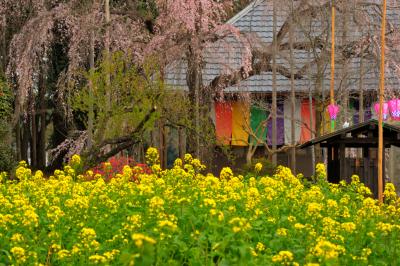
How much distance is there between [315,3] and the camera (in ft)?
89.6

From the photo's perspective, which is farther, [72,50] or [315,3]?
[315,3]

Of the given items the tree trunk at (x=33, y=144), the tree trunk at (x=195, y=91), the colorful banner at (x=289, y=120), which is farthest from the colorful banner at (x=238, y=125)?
the tree trunk at (x=33, y=144)

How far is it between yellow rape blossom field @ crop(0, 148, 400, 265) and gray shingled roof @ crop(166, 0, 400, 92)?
46.6 ft

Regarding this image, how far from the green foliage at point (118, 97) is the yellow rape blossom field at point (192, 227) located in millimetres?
9612

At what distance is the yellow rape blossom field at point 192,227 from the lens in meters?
7.34

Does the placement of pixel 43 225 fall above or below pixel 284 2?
below

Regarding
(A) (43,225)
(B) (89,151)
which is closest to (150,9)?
(B) (89,151)

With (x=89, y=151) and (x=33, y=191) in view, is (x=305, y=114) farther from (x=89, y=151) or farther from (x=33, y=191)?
(x=33, y=191)

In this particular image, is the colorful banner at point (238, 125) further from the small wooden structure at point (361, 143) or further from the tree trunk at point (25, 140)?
the small wooden structure at point (361, 143)

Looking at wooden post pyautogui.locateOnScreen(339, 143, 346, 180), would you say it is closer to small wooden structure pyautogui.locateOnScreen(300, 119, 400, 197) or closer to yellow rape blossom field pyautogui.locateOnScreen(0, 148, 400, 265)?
small wooden structure pyautogui.locateOnScreen(300, 119, 400, 197)

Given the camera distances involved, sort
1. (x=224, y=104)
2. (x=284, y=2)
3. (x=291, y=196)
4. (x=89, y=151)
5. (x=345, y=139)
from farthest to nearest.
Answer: (x=224, y=104) → (x=284, y=2) → (x=89, y=151) → (x=345, y=139) → (x=291, y=196)

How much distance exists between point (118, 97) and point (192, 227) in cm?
1504

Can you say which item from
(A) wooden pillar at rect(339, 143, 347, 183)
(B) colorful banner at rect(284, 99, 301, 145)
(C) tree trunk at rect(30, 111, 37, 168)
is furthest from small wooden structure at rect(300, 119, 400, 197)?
(C) tree trunk at rect(30, 111, 37, 168)

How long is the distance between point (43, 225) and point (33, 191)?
2538mm
